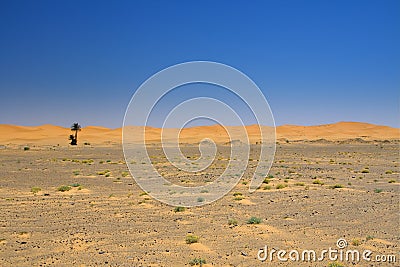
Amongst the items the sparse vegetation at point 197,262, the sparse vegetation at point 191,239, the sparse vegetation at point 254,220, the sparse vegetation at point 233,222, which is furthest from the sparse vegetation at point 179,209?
the sparse vegetation at point 197,262

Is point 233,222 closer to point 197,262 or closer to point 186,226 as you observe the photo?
point 186,226

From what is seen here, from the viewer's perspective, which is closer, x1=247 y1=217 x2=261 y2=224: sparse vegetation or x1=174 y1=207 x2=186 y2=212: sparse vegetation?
x1=247 y1=217 x2=261 y2=224: sparse vegetation

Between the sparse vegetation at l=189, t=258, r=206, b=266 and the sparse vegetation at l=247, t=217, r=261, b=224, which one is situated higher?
the sparse vegetation at l=247, t=217, r=261, b=224

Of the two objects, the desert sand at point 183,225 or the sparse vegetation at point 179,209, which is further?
the sparse vegetation at point 179,209

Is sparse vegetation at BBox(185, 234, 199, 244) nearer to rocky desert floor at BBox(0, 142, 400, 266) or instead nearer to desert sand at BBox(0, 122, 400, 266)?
rocky desert floor at BBox(0, 142, 400, 266)

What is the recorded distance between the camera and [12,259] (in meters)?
8.18

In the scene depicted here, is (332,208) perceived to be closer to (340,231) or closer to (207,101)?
(340,231)

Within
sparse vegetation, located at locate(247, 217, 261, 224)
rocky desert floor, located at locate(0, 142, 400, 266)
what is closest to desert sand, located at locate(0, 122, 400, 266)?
rocky desert floor, located at locate(0, 142, 400, 266)

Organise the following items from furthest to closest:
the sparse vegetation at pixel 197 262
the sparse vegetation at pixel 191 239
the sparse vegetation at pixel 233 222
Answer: the sparse vegetation at pixel 233 222 → the sparse vegetation at pixel 191 239 → the sparse vegetation at pixel 197 262

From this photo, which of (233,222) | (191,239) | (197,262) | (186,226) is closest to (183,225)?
(186,226)

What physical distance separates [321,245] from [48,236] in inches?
291

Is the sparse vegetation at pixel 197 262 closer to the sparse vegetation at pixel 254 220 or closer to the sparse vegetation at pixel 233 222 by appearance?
the sparse vegetation at pixel 233 222

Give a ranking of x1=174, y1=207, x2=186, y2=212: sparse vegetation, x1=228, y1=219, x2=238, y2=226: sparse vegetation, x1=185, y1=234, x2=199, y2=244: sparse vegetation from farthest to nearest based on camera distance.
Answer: x1=174, y1=207, x2=186, y2=212: sparse vegetation, x1=228, y1=219, x2=238, y2=226: sparse vegetation, x1=185, y1=234, x2=199, y2=244: sparse vegetation

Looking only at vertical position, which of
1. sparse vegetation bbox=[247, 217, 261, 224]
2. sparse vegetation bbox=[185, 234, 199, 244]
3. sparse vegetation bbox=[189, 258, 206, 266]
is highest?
sparse vegetation bbox=[247, 217, 261, 224]
